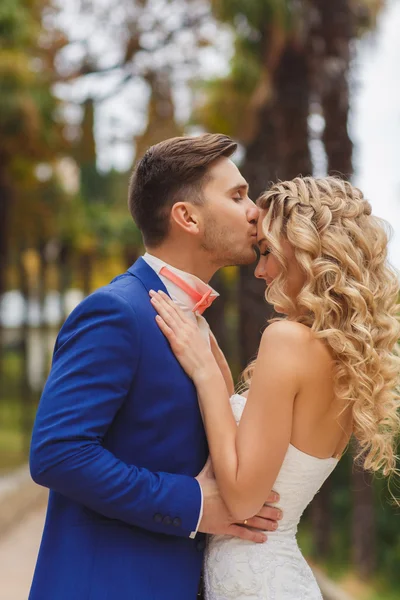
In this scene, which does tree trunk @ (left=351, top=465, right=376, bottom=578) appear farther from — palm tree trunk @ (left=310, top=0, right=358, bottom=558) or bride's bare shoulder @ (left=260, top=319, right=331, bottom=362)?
bride's bare shoulder @ (left=260, top=319, right=331, bottom=362)

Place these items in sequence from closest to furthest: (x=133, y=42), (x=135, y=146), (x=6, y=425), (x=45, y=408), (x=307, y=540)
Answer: (x=45, y=408) → (x=307, y=540) → (x=6, y=425) → (x=133, y=42) → (x=135, y=146)

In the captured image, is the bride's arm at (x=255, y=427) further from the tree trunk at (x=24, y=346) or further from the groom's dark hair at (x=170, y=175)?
the tree trunk at (x=24, y=346)

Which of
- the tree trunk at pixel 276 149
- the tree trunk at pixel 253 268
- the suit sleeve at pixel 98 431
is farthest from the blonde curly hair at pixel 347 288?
the tree trunk at pixel 253 268

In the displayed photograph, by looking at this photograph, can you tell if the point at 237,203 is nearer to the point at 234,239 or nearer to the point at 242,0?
the point at 234,239

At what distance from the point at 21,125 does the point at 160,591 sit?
10.7 m

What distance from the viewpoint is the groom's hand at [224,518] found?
2.39 metres

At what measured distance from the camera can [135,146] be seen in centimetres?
1838

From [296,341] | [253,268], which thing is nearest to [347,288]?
[296,341]

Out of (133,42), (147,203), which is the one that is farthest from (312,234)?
(133,42)

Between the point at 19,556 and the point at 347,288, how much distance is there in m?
5.93

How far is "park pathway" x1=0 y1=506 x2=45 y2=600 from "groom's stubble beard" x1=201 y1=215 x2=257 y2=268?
4.64 metres

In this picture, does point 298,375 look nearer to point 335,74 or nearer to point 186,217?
point 186,217

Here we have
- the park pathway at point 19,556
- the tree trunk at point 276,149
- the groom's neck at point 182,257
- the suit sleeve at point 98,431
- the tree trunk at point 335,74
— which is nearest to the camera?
the suit sleeve at point 98,431

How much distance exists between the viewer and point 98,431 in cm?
223
